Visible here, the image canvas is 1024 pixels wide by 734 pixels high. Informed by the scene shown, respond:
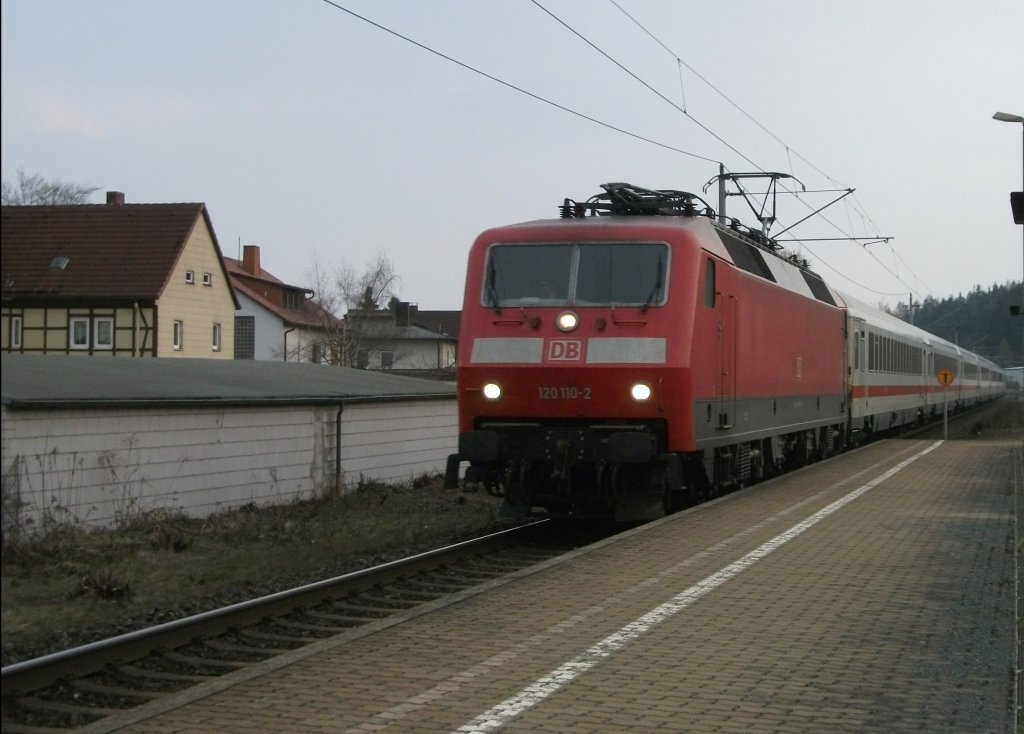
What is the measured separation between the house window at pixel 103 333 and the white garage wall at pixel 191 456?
20124 mm

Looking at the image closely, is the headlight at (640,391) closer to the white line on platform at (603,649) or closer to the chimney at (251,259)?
the white line on platform at (603,649)

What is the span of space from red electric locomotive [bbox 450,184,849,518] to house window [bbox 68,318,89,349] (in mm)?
26415

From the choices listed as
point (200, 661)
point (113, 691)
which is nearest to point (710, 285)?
point (200, 661)

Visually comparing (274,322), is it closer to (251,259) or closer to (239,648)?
(251,259)

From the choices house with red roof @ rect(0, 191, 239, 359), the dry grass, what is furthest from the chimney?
the dry grass

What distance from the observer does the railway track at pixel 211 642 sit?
6258 mm

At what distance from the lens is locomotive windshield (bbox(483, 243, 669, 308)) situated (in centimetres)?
1222

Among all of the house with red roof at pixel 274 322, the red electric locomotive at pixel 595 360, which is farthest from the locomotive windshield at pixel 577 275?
the house with red roof at pixel 274 322

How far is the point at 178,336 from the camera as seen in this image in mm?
40281

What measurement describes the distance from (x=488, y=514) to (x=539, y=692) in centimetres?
943

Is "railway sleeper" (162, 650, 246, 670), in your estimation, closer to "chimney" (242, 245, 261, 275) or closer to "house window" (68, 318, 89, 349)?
"house window" (68, 318, 89, 349)

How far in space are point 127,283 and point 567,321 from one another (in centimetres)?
2895

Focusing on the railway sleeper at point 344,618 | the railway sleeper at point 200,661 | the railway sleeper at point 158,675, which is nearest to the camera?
the railway sleeper at point 158,675

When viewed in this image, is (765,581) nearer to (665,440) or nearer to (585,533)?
(665,440)
